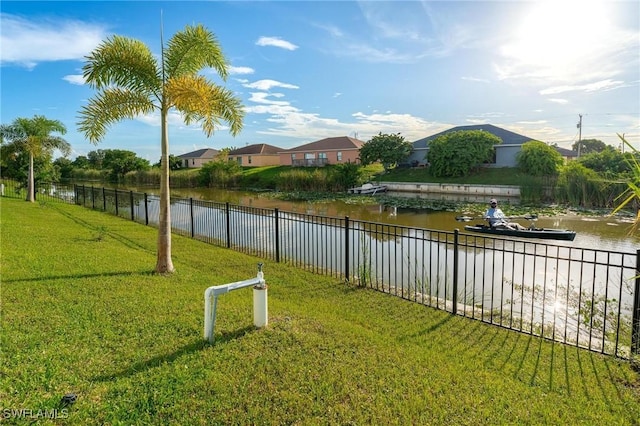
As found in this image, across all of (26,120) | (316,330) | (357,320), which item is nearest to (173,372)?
(316,330)

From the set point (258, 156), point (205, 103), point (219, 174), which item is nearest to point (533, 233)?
point (205, 103)

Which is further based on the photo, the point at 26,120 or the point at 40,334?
the point at 26,120

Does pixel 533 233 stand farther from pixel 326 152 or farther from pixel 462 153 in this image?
pixel 326 152

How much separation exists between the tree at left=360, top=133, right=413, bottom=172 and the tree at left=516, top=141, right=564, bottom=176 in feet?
39.1

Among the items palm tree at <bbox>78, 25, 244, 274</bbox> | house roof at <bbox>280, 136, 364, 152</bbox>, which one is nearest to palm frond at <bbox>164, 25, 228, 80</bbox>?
palm tree at <bbox>78, 25, 244, 274</bbox>

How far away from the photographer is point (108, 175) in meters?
57.3

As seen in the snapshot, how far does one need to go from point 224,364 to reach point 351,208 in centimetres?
2031

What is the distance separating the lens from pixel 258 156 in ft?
194

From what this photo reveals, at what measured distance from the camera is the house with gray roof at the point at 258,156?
194 feet

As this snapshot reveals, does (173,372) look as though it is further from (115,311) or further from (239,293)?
(239,293)

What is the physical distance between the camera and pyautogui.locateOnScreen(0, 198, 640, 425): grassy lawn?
2811mm

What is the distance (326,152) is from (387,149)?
475 inches

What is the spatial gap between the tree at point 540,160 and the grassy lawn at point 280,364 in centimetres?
2921

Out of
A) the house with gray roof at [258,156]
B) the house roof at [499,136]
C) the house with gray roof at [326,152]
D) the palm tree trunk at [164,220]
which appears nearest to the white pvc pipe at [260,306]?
the palm tree trunk at [164,220]
